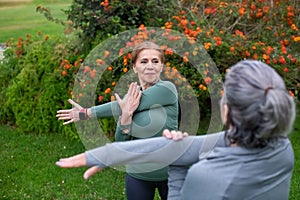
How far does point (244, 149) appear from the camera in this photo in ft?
4.32

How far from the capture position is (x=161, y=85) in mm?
2205

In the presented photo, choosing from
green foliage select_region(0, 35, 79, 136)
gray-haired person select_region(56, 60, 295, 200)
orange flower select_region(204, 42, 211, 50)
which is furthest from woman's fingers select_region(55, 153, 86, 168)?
green foliage select_region(0, 35, 79, 136)

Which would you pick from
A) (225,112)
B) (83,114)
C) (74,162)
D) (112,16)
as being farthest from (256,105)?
(112,16)

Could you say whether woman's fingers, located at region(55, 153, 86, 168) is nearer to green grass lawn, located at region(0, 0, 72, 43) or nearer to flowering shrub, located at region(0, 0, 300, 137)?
flowering shrub, located at region(0, 0, 300, 137)

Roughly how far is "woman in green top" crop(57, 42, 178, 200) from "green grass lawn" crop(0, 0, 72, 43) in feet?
26.0

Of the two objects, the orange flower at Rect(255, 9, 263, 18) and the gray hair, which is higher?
the gray hair

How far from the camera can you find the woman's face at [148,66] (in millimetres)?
2244

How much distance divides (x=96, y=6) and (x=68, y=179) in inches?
74.6

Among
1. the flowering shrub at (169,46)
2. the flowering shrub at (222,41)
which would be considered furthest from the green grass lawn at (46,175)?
the flowering shrub at (222,41)

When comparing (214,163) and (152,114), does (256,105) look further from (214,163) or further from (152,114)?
(152,114)

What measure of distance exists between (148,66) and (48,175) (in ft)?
9.00

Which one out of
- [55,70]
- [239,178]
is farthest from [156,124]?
[55,70]

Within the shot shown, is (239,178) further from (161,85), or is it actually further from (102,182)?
(102,182)

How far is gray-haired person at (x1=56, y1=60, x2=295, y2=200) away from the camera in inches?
49.4
